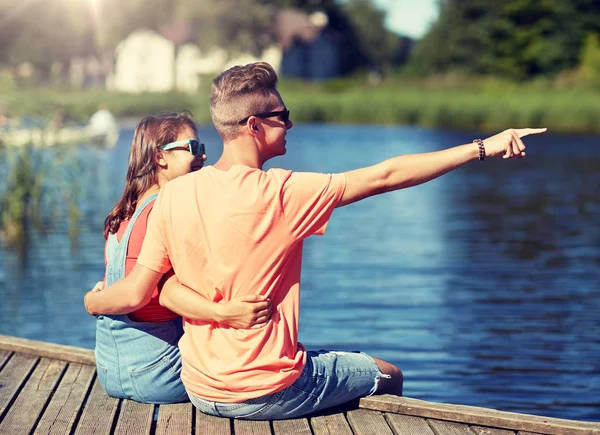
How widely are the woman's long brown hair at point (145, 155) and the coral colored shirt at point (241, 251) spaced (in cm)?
51

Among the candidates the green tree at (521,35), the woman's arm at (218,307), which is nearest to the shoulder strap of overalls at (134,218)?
the woman's arm at (218,307)

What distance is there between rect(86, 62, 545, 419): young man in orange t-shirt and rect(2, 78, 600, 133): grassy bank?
2722cm

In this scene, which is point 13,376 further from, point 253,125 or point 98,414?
point 253,125

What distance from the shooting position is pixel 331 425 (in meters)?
3.89

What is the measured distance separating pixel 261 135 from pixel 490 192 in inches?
677

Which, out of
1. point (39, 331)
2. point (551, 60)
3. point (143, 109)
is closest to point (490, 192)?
point (39, 331)

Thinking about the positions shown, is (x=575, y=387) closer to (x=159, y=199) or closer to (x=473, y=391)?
(x=473, y=391)

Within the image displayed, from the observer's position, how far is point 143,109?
145 ft

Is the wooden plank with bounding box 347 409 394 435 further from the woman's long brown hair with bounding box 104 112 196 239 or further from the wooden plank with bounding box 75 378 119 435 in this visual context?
the woman's long brown hair with bounding box 104 112 196 239

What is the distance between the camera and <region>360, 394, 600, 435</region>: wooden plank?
381cm

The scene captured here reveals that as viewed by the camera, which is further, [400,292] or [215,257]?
[400,292]

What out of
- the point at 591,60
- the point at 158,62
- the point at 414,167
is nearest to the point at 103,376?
the point at 414,167

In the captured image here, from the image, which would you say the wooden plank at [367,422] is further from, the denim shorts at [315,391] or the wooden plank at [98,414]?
the wooden plank at [98,414]

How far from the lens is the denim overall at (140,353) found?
4035 mm
